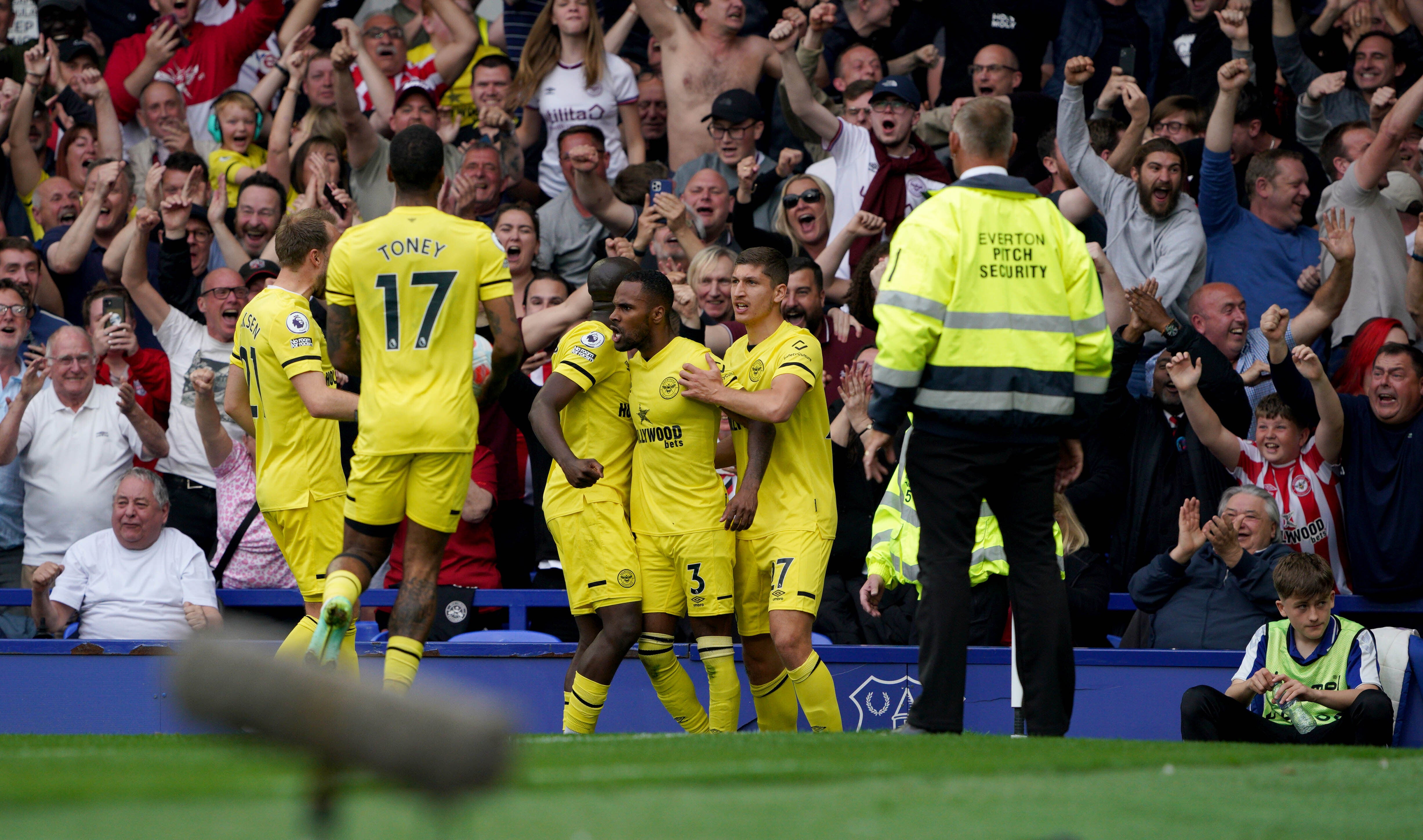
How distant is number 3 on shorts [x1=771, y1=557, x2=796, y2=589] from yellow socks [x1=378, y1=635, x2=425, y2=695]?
67.0 inches

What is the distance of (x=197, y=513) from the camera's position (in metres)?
9.56

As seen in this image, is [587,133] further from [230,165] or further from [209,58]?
[209,58]

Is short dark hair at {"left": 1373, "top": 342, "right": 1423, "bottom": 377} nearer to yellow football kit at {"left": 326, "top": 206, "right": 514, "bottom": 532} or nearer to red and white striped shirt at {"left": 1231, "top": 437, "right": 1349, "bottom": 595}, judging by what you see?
red and white striped shirt at {"left": 1231, "top": 437, "right": 1349, "bottom": 595}

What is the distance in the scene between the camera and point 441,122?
12398mm

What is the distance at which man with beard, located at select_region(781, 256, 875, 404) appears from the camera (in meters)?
8.39

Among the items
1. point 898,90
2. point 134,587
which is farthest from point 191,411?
point 898,90

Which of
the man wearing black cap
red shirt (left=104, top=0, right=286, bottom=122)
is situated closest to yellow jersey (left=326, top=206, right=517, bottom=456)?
the man wearing black cap

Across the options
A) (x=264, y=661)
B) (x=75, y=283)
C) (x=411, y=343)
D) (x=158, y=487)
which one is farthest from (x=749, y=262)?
(x=75, y=283)

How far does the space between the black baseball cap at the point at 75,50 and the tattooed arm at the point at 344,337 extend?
6716 mm

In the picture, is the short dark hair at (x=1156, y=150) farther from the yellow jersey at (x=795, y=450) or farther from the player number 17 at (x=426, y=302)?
the player number 17 at (x=426, y=302)

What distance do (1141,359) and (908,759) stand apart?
18.7 feet

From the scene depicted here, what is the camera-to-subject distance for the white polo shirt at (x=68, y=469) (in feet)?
31.0

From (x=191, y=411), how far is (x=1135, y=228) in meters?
6.36

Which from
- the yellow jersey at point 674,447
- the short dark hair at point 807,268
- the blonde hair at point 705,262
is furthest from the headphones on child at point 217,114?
the yellow jersey at point 674,447
